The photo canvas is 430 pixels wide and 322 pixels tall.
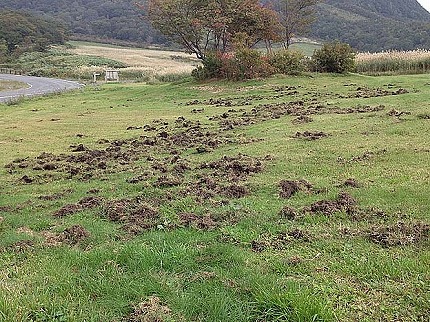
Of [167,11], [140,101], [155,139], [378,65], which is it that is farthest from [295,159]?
[167,11]

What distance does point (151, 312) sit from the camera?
4410 mm

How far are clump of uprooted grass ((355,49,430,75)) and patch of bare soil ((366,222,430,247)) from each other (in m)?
28.2

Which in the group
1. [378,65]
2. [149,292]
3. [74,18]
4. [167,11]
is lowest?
[149,292]

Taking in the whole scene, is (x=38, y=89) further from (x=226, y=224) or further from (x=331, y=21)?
(x=331, y=21)

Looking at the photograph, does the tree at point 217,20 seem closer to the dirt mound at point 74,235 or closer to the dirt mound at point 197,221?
the dirt mound at point 197,221

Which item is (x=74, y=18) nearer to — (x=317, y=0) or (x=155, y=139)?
(x=317, y=0)

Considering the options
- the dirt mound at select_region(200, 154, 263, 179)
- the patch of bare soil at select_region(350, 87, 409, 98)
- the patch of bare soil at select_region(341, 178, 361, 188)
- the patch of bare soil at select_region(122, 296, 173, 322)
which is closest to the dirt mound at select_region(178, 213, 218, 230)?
the patch of bare soil at select_region(122, 296, 173, 322)

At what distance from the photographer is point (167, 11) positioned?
128 ft

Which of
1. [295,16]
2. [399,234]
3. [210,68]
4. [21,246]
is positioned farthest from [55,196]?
[295,16]

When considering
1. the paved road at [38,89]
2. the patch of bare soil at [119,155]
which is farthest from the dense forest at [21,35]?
the patch of bare soil at [119,155]

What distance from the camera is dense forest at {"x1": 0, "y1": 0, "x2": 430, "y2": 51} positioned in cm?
8006

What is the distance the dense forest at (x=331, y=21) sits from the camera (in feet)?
263

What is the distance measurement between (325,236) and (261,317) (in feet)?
6.63

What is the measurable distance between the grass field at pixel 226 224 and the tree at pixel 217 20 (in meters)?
22.6
